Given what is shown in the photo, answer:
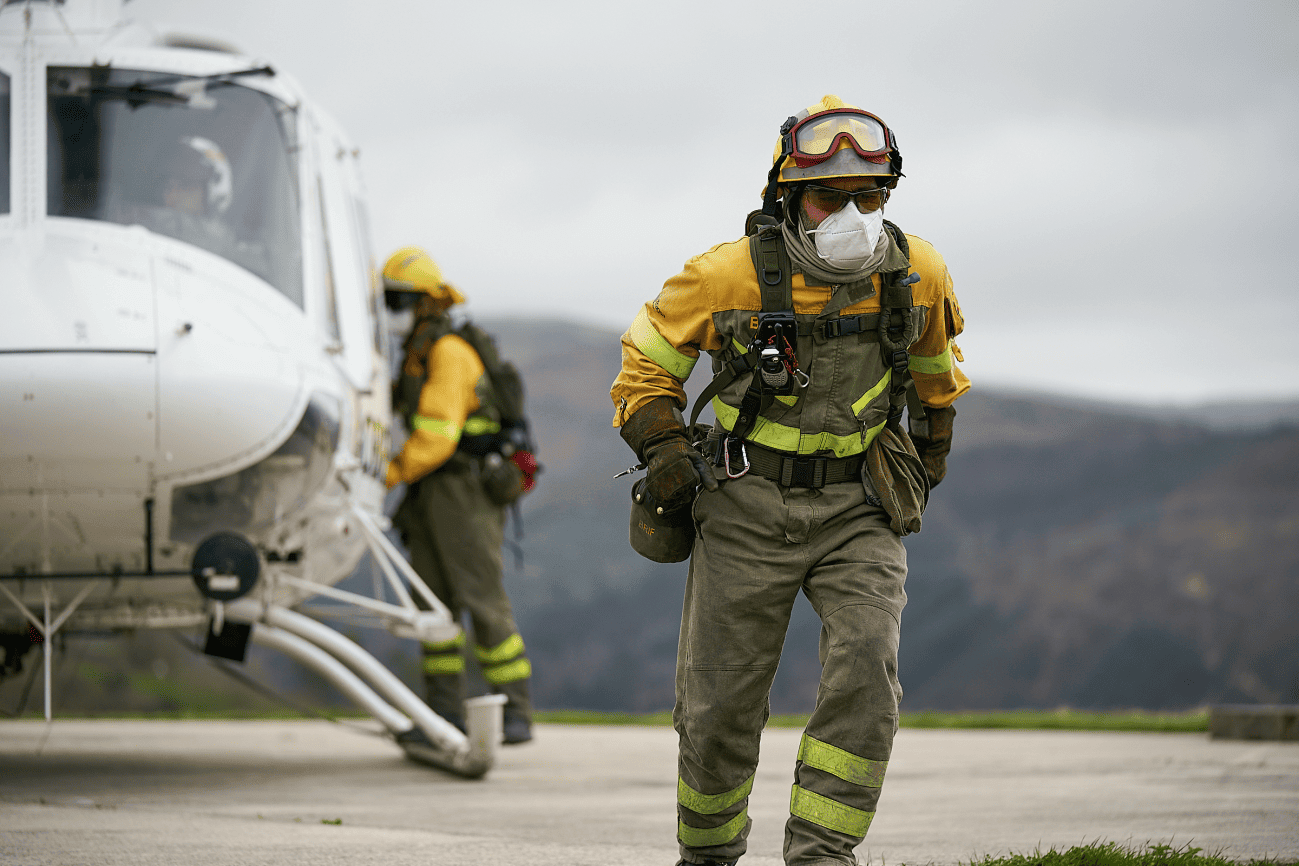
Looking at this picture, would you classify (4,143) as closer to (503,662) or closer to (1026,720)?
(503,662)

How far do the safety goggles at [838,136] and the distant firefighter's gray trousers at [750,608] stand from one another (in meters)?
0.79

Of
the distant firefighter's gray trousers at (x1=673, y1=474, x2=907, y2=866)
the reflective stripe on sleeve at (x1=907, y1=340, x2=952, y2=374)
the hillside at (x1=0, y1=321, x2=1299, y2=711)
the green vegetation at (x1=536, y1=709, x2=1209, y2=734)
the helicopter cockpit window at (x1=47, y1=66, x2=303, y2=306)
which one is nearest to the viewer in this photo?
the distant firefighter's gray trousers at (x1=673, y1=474, x2=907, y2=866)

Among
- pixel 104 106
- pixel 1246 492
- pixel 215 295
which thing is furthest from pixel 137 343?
pixel 1246 492

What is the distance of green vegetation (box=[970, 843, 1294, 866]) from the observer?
3.33 m

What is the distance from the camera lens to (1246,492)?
41.4 m

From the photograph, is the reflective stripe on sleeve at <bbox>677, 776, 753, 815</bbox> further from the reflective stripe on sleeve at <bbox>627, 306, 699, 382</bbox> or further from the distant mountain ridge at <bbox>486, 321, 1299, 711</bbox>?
the distant mountain ridge at <bbox>486, 321, 1299, 711</bbox>

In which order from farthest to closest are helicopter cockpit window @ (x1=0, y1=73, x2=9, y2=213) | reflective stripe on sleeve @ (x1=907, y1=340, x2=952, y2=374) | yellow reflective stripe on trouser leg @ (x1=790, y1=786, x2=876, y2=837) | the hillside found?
the hillside
helicopter cockpit window @ (x1=0, y1=73, x2=9, y2=213)
reflective stripe on sleeve @ (x1=907, y1=340, x2=952, y2=374)
yellow reflective stripe on trouser leg @ (x1=790, y1=786, x2=876, y2=837)

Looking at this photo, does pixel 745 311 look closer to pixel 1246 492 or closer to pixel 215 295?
pixel 215 295

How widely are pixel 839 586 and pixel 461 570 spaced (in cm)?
399

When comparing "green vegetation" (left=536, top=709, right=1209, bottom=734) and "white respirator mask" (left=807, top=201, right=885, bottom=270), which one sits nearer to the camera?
"white respirator mask" (left=807, top=201, right=885, bottom=270)

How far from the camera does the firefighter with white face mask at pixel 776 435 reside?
10.9 ft

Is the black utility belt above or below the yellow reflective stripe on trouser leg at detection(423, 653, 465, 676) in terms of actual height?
above

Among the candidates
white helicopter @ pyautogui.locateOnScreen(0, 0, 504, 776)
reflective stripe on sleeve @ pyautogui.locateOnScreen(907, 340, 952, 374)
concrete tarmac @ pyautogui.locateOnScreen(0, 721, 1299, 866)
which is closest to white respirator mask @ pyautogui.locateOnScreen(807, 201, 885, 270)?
reflective stripe on sleeve @ pyautogui.locateOnScreen(907, 340, 952, 374)

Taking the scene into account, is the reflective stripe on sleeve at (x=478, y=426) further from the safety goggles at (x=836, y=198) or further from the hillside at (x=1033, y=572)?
the hillside at (x=1033, y=572)
